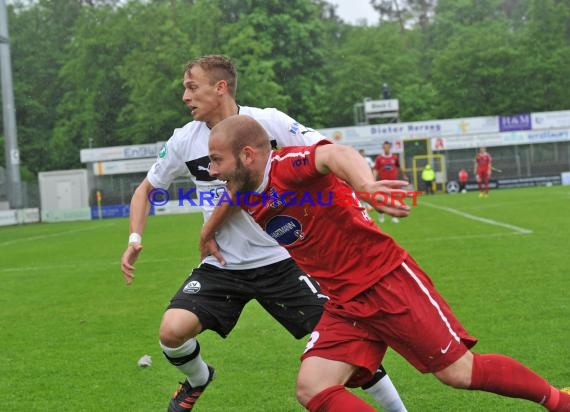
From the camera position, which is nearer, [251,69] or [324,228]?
[324,228]

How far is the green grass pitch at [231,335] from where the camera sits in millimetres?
5156

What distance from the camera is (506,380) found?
3.51m

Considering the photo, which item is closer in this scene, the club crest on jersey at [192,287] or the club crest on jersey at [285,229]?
the club crest on jersey at [285,229]

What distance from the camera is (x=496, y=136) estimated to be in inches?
1796

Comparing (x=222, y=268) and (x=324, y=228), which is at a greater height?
(x=324, y=228)

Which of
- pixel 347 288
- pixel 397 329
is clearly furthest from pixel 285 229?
pixel 397 329

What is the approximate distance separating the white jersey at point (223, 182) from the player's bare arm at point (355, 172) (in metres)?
1.27

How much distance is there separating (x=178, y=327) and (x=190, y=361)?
1.26 feet

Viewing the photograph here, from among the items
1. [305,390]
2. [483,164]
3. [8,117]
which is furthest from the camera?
[8,117]

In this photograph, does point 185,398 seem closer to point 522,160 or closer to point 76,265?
point 76,265

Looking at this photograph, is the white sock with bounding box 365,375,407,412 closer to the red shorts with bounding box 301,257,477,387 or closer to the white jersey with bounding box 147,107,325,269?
the red shorts with bounding box 301,257,477,387

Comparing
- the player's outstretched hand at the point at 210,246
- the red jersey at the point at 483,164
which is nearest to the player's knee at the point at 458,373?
the player's outstretched hand at the point at 210,246

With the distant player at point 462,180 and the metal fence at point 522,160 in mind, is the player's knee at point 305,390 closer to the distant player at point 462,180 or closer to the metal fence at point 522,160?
the distant player at point 462,180

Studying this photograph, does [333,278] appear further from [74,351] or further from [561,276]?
[561,276]
